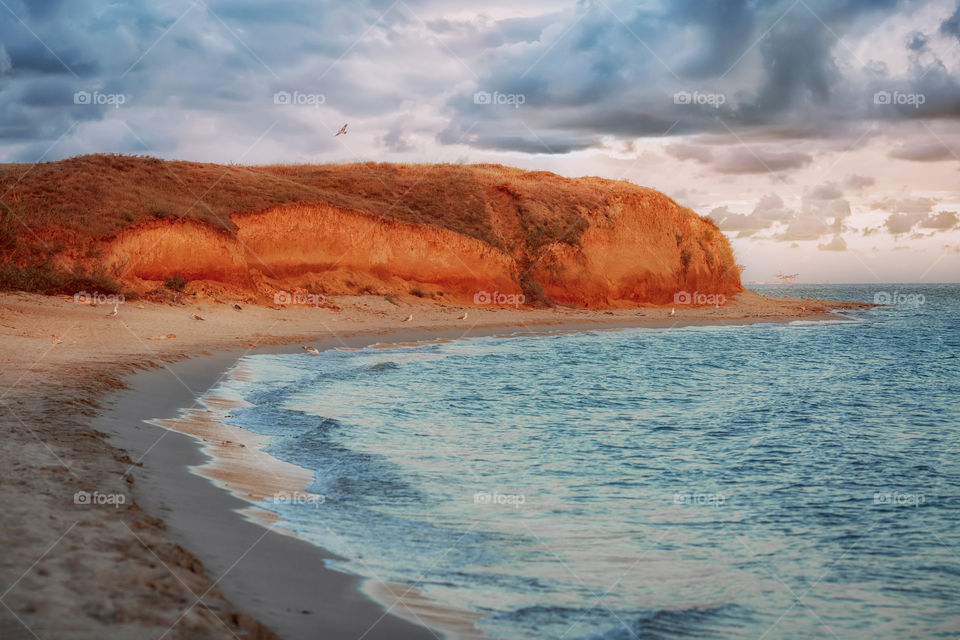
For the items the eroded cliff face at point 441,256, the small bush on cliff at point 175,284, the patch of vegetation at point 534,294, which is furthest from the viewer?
the patch of vegetation at point 534,294

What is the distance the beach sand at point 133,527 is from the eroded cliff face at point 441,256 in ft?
48.0

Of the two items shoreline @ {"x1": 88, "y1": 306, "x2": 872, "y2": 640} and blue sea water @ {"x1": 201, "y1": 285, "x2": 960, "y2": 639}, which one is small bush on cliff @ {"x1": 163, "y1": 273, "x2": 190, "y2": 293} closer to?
blue sea water @ {"x1": 201, "y1": 285, "x2": 960, "y2": 639}

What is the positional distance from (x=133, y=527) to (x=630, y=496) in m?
5.21

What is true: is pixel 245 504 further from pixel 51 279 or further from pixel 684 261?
pixel 684 261

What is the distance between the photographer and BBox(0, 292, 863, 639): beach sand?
426 centimetres

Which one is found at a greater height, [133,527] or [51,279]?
[51,279]

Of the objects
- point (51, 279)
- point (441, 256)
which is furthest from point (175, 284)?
point (441, 256)

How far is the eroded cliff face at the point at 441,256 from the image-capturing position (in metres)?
29.6

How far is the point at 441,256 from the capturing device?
131 feet

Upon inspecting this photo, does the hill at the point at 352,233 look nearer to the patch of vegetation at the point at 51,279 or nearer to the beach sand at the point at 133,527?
the patch of vegetation at the point at 51,279

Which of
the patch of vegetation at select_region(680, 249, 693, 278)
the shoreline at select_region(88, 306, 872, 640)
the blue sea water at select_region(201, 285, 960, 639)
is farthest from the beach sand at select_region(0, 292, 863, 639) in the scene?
the patch of vegetation at select_region(680, 249, 693, 278)

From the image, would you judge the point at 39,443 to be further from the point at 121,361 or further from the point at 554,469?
the point at 121,361

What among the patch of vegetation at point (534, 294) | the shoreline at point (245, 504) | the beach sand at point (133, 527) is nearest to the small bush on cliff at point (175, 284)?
the beach sand at point (133, 527)

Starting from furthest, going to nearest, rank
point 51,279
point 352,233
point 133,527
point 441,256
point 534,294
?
point 534,294
point 441,256
point 352,233
point 51,279
point 133,527
